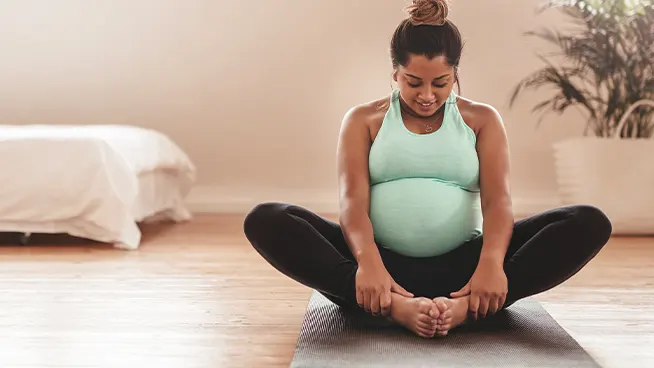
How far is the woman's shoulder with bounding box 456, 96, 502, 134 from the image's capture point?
66.7 inches

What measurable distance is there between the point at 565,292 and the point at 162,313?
3.26ft

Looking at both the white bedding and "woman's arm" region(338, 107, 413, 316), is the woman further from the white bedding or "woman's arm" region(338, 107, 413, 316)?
the white bedding

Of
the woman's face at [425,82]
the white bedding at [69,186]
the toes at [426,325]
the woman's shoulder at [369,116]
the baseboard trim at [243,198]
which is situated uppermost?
the woman's face at [425,82]

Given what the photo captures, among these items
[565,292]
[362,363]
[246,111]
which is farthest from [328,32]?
[362,363]

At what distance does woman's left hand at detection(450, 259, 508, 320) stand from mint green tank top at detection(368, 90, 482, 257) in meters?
0.16

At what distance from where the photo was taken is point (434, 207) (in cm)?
163

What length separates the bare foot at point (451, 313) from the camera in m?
1.45

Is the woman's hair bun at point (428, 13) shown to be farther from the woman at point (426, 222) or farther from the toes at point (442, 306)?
the toes at point (442, 306)

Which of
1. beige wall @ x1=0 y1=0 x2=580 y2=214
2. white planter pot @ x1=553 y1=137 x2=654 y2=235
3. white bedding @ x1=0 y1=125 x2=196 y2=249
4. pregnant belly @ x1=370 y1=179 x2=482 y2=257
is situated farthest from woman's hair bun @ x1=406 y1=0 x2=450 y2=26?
beige wall @ x1=0 y1=0 x2=580 y2=214

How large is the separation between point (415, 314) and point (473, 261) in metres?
0.23

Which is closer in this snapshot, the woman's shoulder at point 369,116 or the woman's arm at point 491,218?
the woman's arm at point 491,218

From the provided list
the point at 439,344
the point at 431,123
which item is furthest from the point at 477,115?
the point at 439,344

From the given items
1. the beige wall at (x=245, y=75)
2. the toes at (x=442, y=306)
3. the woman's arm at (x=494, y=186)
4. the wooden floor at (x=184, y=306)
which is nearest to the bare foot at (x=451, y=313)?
the toes at (x=442, y=306)

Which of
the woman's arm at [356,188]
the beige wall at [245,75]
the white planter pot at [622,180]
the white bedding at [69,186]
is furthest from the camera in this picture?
the beige wall at [245,75]
